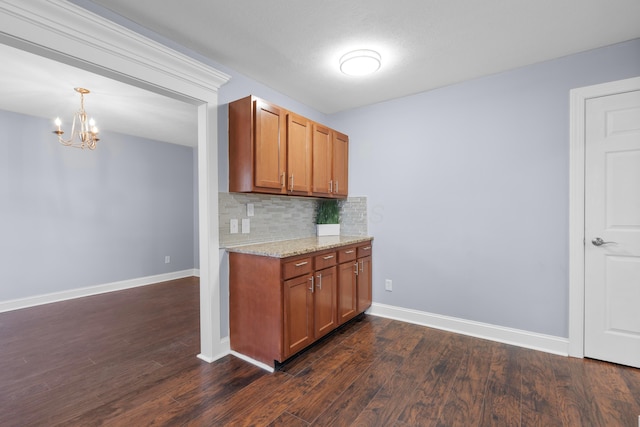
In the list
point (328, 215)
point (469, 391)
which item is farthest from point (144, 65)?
point (469, 391)

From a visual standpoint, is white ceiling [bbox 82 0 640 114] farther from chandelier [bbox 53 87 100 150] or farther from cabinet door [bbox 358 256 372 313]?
cabinet door [bbox 358 256 372 313]

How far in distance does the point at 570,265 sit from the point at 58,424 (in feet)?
12.6

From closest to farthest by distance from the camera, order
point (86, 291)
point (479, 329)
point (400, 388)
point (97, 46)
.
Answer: point (97, 46) → point (400, 388) → point (479, 329) → point (86, 291)

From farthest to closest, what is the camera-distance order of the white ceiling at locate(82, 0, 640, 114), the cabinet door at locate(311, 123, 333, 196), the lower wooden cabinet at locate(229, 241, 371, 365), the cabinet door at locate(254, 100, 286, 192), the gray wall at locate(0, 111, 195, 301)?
the gray wall at locate(0, 111, 195, 301) < the cabinet door at locate(311, 123, 333, 196) < the cabinet door at locate(254, 100, 286, 192) < the lower wooden cabinet at locate(229, 241, 371, 365) < the white ceiling at locate(82, 0, 640, 114)

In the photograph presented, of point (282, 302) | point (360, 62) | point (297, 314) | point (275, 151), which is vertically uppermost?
point (360, 62)

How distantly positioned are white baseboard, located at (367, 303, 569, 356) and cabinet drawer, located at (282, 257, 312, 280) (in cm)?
144

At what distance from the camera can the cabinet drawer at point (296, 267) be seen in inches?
89.6

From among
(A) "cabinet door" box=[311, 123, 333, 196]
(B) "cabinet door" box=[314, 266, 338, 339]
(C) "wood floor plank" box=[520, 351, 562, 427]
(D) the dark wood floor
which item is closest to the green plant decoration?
(A) "cabinet door" box=[311, 123, 333, 196]

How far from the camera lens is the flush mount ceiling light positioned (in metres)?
2.38

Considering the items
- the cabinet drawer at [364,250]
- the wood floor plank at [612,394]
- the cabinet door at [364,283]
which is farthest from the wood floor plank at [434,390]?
the cabinet drawer at [364,250]

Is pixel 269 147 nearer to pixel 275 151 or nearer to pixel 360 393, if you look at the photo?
pixel 275 151

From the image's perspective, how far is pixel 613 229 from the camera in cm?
234

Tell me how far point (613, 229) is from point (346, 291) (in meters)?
2.30

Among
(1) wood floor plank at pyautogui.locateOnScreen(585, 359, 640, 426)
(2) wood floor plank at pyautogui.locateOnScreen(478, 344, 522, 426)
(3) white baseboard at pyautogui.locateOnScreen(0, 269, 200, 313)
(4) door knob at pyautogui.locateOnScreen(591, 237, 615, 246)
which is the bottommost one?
(2) wood floor plank at pyautogui.locateOnScreen(478, 344, 522, 426)
